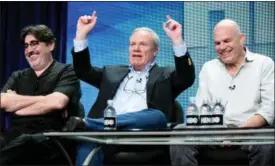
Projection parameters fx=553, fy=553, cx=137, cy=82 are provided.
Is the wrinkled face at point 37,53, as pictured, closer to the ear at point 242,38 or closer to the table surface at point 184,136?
the table surface at point 184,136

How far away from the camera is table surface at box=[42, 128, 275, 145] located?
2.41 metres

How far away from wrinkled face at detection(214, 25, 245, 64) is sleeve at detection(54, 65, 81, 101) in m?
0.96

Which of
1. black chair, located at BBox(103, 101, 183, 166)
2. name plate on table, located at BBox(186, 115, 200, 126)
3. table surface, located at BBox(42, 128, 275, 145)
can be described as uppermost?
name plate on table, located at BBox(186, 115, 200, 126)

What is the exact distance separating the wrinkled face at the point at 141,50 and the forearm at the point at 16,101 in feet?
2.07

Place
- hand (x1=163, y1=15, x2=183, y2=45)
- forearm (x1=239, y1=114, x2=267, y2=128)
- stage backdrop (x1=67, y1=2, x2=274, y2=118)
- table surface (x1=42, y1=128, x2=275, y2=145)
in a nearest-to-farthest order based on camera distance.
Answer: table surface (x1=42, y1=128, x2=275, y2=145) → forearm (x1=239, y1=114, x2=267, y2=128) → hand (x1=163, y1=15, x2=183, y2=45) → stage backdrop (x1=67, y1=2, x2=274, y2=118)

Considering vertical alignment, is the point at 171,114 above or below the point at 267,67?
below

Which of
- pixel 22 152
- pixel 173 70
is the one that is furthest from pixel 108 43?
pixel 22 152

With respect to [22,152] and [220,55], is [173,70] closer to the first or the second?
[220,55]

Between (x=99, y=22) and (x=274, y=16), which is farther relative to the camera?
(x=99, y=22)

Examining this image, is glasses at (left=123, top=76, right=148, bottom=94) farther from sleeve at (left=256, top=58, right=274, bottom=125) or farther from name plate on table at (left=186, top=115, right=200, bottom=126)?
name plate on table at (left=186, top=115, right=200, bottom=126)

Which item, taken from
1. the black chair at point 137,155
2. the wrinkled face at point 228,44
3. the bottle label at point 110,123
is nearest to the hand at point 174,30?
the wrinkled face at point 228,44

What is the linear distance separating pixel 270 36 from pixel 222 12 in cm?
38

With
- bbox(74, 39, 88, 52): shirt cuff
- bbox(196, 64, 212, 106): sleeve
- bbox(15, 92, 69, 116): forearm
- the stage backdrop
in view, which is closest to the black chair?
bbox(196, 64, 212, 106): sleeve

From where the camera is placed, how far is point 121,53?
413 cm
